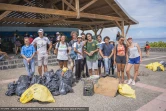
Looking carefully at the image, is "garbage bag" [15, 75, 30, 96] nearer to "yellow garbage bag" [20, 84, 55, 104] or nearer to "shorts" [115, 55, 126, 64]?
"yellow garbage bag" [20, 84, 55, 104]

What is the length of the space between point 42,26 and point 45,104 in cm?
1432

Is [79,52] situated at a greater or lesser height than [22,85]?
greater

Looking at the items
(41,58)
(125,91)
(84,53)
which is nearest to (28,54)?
(41,58)

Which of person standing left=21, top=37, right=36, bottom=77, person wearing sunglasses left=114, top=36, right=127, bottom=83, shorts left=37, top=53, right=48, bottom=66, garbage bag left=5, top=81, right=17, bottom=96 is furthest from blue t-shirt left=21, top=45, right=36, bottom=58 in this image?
person wearing sunglasses left=114, top=36, right=127, bottom=83

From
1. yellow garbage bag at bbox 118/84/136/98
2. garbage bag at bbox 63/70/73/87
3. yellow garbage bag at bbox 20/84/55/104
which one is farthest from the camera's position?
garbage bag at bbox 63/70/73/87

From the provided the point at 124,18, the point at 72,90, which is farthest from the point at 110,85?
the point at 124,18

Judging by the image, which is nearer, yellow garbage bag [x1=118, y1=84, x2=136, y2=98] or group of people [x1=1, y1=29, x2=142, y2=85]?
yellow garbage bag [x1=118, y1=84, x2=136, y2=98]

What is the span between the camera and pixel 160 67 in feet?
26.6

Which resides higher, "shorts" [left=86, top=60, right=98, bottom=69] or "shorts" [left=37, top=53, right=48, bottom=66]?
"shorts" [left=37, top=53, right=48, bottom=66]

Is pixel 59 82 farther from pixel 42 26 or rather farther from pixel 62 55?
pixel 42 26

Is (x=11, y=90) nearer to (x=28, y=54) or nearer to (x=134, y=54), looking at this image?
(x=28, y=54)

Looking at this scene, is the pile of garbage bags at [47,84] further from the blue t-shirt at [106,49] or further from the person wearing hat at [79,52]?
the blue t-shirt at [106,49]

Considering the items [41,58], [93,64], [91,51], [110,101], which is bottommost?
[110,101]

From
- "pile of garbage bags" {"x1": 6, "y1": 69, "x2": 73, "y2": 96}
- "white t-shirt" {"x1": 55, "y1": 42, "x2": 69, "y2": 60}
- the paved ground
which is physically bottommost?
the paved ground
